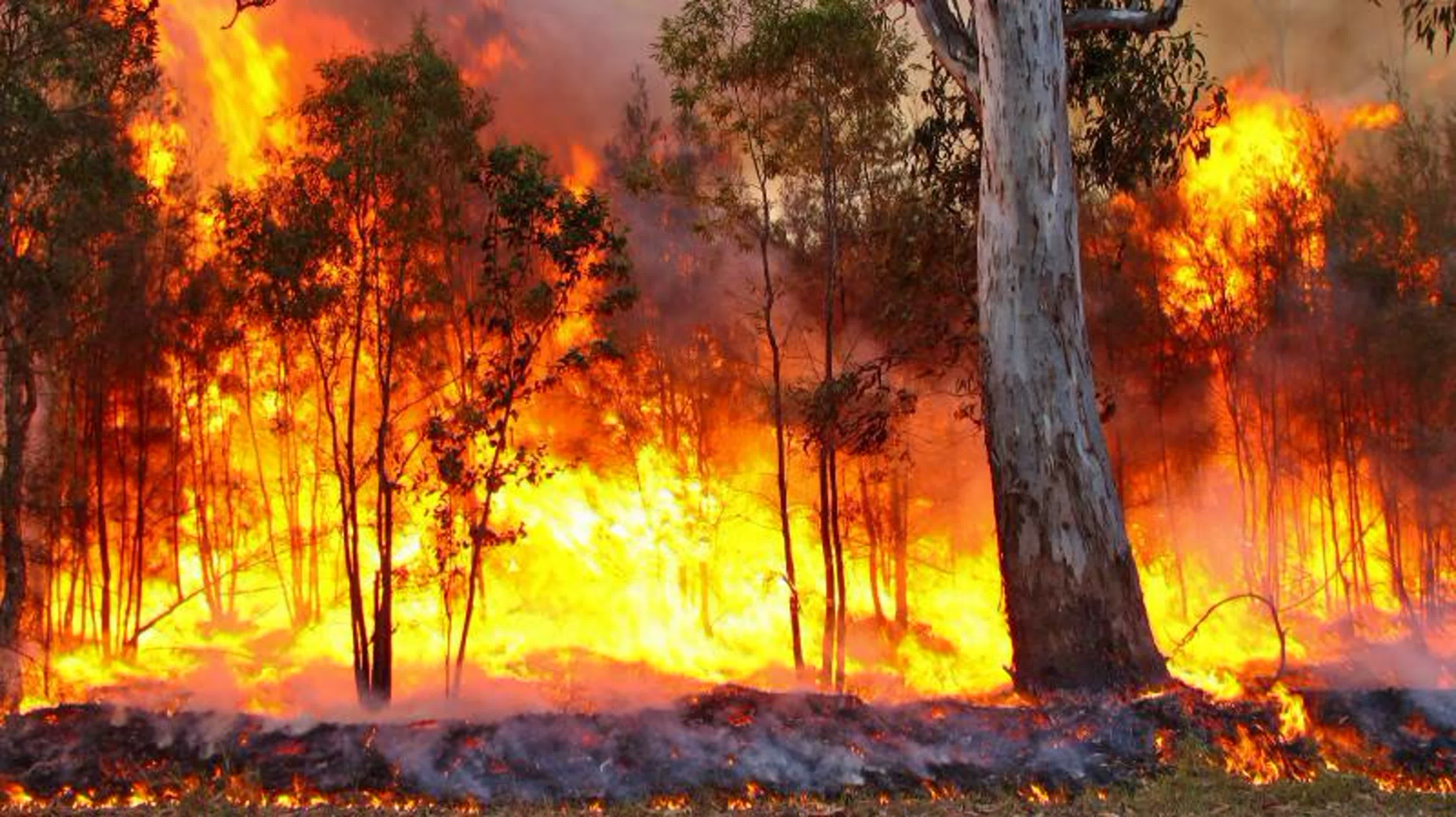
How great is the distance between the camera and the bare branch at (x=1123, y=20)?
12820 millimetres

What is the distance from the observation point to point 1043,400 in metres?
11.5

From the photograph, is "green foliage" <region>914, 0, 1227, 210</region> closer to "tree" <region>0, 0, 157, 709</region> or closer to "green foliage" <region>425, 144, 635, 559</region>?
"green foliage" <region>425, 144, 635, 559</region>

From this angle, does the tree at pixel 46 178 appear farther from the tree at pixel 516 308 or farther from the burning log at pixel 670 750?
the burning log at pixel 670 750

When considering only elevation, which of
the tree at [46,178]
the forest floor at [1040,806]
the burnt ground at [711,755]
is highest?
the tree at [46,178]

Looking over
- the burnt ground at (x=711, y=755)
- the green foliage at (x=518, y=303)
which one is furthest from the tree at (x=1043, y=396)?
the green foliage at (x=518, y=303)

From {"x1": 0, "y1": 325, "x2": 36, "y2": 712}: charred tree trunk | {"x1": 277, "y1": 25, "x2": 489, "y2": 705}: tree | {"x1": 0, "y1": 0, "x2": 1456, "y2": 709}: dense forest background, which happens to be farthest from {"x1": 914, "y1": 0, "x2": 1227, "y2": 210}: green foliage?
{"x1": 0, "y1": 325, "x2": 36, "y2": 712}: charred tree trunk

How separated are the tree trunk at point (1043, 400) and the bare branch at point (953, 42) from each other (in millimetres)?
465

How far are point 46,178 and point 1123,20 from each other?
1195 cm

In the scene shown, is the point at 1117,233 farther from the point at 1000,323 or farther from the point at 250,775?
the point at 250,775

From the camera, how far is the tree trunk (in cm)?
1122

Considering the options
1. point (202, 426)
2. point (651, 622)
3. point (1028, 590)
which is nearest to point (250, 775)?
point (1028, 590)

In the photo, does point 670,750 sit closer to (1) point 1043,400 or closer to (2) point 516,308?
(1) point 1043,400

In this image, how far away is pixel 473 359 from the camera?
47.1ft

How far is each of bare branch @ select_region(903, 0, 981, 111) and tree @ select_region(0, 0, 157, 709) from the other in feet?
28.9
